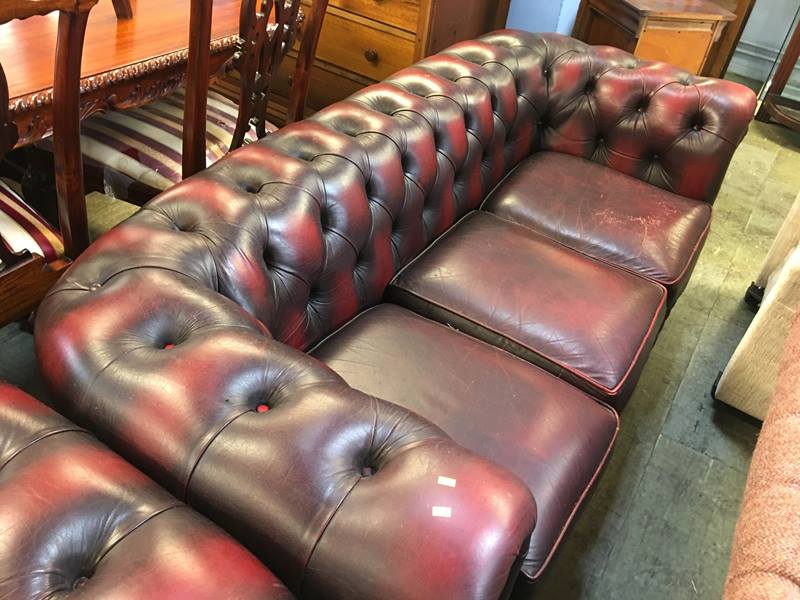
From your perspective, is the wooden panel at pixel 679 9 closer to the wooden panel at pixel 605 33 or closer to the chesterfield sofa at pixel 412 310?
the wooden panel at pixel 605 33

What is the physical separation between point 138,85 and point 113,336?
0.92 metres

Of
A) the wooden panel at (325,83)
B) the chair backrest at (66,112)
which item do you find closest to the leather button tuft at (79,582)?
the chair backrest at (66,112)

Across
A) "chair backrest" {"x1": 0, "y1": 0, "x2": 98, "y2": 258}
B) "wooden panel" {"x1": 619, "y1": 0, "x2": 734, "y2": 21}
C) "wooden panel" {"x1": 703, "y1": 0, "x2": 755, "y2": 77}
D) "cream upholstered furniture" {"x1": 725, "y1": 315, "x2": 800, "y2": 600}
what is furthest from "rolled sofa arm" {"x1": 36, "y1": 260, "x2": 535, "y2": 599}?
"wooden panel" {"x1": 703, "y1": 0, "x2": 755, "y2": 77}

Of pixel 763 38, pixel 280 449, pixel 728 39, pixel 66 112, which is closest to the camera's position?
pixel 280 449

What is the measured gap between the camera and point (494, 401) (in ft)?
3.78

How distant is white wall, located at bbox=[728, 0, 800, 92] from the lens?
3.63 meters

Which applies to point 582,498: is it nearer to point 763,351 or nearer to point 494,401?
point 494,401

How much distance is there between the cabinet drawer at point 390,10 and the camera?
2.24m

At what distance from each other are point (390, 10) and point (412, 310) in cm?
132

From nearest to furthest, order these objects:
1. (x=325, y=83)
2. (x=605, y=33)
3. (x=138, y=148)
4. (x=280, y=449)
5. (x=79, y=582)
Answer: (x=79, y=582), (x=280, y=449), (x=138, y=148), (x=325, y=83), (x=605, y=33)

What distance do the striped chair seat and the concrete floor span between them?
456mm

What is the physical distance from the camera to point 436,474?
0.69 m

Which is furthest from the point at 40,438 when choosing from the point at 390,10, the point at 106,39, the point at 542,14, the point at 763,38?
the point at 763,38

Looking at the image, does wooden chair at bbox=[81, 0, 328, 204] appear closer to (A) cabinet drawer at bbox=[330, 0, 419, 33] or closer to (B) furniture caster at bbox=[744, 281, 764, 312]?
(A) cabinet drawer at bbox=[330, 0, 419, 33]
